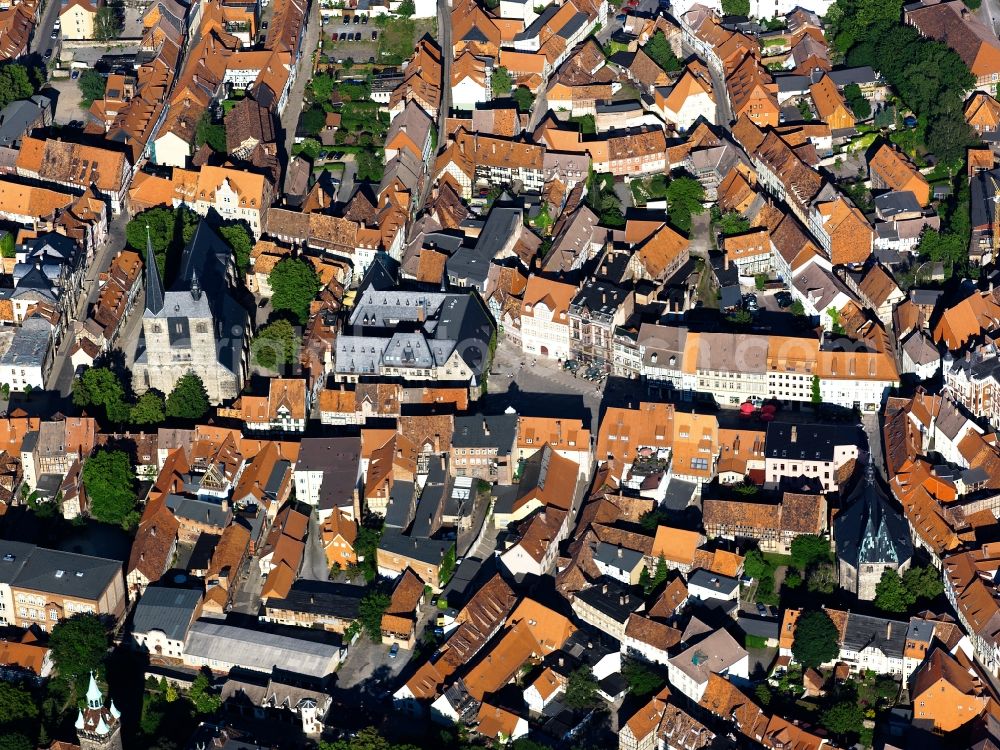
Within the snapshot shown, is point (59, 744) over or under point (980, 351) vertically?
under

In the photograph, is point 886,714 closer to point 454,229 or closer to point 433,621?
point 433,621

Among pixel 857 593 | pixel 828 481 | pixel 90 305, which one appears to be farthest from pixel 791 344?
pixel 90 305

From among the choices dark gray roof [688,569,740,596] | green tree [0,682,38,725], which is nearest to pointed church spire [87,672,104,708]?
green tree [0,682,38,725]

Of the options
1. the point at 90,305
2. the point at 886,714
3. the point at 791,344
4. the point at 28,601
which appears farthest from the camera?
the point at 90,305

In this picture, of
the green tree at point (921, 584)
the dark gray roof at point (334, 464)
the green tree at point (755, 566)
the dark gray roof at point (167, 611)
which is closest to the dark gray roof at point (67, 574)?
the dark gray roof at point (167, 611)

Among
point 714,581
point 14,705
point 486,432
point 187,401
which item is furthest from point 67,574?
point 714,581

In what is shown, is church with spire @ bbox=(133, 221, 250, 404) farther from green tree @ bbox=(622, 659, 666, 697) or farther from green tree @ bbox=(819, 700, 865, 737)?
green tree @ bbox=(819, 700, 865, 737)

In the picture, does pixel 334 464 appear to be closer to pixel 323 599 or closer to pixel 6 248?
pixel 323 599
